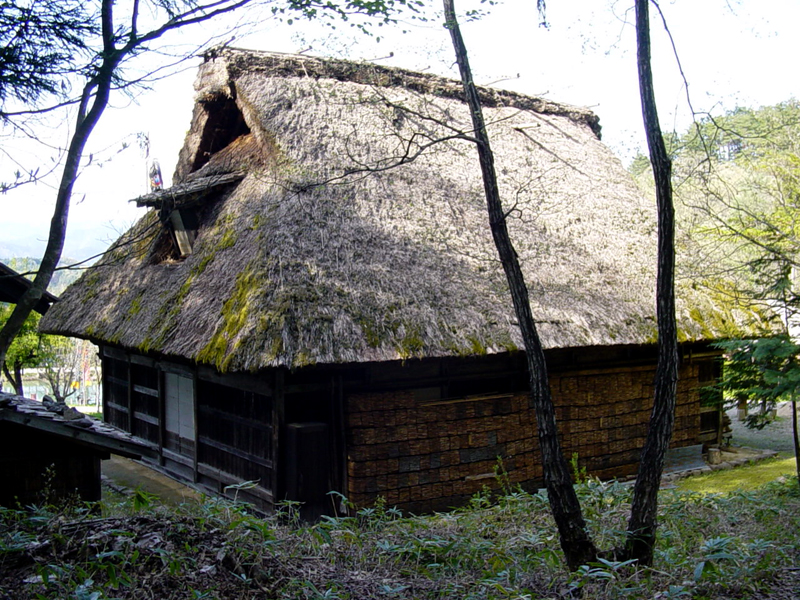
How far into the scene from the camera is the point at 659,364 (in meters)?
4.54

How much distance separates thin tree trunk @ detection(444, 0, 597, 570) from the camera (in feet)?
14.4

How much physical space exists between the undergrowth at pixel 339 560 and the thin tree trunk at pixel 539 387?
218 millimetres

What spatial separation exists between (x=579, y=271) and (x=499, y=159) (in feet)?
8.42

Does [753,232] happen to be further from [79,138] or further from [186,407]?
[79,138]

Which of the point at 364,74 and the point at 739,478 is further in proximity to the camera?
the point at 364,74

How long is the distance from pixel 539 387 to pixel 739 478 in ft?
20.5

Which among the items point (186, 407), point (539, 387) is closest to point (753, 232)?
point (539, 387)

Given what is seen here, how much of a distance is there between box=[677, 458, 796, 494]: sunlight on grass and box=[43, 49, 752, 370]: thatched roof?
2.02 meters


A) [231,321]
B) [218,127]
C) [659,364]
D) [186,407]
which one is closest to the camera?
[659,364]

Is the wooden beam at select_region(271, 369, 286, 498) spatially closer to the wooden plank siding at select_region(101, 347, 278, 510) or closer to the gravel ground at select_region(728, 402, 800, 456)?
the wooden plank siding at select_region(101, 347, 278, 510)

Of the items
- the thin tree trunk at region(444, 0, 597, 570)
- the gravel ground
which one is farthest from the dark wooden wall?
the gravel ground

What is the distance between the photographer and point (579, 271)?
8812mm

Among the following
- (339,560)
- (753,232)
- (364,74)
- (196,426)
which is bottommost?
(339,560)

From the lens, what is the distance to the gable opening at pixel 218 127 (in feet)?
33.7
